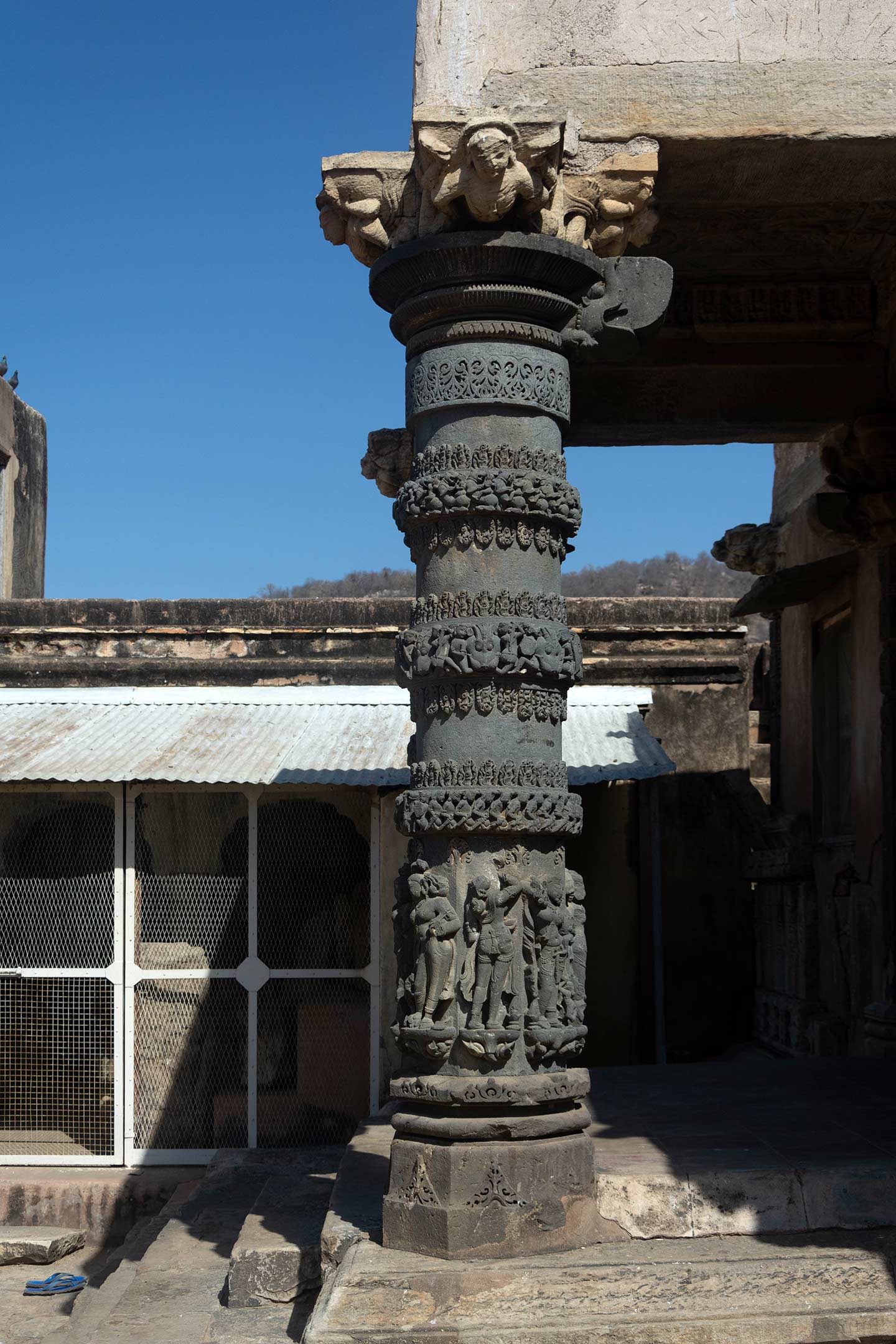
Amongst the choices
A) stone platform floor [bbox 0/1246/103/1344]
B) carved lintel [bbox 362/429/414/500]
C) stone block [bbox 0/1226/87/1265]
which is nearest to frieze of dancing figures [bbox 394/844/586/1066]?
stone platform floor [bbox 0/1246/103/1344]

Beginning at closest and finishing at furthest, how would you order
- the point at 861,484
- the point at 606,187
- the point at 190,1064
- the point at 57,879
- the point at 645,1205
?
the point at 645,1205 → the point at 606,187 → the point at 861,484 → the point at 190,1064 → the point at 57,879

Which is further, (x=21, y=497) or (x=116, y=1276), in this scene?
(x=21, y=497)

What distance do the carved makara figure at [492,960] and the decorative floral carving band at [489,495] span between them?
120cm

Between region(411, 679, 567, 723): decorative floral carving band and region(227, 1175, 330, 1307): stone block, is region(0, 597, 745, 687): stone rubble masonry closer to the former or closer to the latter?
region(227, 1175, 330, 1307): stone block

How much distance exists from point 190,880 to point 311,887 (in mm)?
733

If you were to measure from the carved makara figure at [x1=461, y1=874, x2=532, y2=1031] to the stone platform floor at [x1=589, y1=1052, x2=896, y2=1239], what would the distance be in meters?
0.67

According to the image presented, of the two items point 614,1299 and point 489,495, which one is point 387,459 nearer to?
point 489,495

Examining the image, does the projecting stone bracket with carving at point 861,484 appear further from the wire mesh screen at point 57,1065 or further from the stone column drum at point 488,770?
the wire mesh screen at point 57,1065

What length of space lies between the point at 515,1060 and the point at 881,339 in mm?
4502

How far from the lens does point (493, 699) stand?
4.59m

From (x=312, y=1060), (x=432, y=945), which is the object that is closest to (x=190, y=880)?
(x=312, y=1060)

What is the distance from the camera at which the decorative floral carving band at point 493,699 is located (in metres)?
4.60

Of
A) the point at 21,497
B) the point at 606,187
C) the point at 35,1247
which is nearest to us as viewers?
the point at 606,187

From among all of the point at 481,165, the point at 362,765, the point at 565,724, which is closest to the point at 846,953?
the point at 565,724
